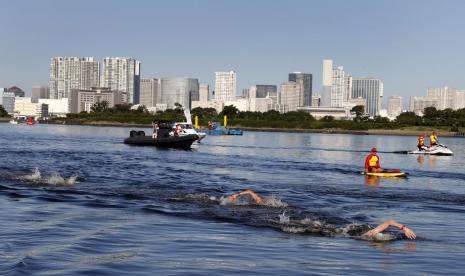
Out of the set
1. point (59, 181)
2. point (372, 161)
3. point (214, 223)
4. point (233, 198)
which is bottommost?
point (214, 223)

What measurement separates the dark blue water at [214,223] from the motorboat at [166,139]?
26062mm

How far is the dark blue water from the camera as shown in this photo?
579 inches

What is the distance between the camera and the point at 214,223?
2078 cm

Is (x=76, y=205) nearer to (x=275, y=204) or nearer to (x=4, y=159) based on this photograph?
(x=275, y=204)

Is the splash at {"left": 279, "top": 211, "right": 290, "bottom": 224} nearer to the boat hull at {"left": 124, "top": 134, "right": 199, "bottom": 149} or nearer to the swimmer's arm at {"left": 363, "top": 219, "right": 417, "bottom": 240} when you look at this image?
the swimmer's arm at {"left": 363, "top": 219, "right": 417, "bottom": 240}

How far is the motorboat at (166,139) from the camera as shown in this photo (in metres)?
66.2

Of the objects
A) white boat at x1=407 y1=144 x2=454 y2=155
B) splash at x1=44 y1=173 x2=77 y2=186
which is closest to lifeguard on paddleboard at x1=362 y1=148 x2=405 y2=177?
splash at x1=44 y1=173 x2=77 y2=186

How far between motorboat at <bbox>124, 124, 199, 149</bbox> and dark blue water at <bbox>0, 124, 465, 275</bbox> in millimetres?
26062

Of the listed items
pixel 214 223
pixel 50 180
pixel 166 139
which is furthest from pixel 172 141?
pixel 214 223

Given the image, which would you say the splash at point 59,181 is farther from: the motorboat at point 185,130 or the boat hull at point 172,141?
the motorboat at point 185,130

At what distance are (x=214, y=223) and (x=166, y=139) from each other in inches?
1789

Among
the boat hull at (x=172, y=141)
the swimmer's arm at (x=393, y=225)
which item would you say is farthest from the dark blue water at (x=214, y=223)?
the boat hull at (x=172, y=141)

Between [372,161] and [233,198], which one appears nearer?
[233,198]

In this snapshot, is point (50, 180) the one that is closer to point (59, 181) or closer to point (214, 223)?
point (59, 181)
